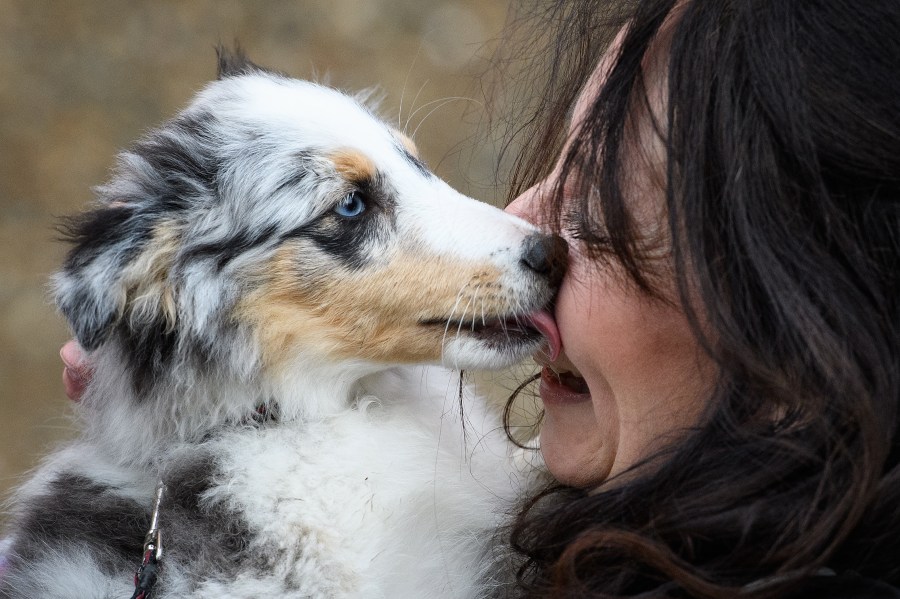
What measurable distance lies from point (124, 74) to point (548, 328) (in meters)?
3.84

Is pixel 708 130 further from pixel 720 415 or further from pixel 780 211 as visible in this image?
pixel 720 415

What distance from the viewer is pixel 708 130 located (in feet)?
4.87

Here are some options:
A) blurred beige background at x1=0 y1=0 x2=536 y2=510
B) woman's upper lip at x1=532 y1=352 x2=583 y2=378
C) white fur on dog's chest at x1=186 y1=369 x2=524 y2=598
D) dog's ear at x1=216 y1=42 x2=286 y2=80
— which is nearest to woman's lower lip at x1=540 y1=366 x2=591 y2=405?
woman's upper lip at x1=532 y1=352 x2=583 y2=378

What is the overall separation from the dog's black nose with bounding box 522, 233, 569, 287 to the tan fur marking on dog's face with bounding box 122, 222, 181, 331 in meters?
0.81

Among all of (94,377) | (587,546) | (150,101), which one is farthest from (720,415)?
(150,101)

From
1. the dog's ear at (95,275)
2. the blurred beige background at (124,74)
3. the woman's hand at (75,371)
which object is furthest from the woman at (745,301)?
the blurred beige background at (124,74)

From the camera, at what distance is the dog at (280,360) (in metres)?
1.96

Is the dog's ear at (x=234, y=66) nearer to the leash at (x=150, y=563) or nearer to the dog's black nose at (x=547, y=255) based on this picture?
the dog's black nose at (x=547, y=255)

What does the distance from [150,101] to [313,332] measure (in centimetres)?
333

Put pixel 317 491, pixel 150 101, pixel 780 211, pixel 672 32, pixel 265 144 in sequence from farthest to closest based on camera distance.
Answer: pixel 150 101
pixel 265 144
pixel 317 491
pixel 672 32
pixel 780 211

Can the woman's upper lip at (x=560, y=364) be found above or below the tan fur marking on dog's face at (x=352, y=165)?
below

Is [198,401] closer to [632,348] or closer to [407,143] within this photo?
[407,143]

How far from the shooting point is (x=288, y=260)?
2.25 m

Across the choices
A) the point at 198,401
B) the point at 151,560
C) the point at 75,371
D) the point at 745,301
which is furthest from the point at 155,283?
the point at 745,301
